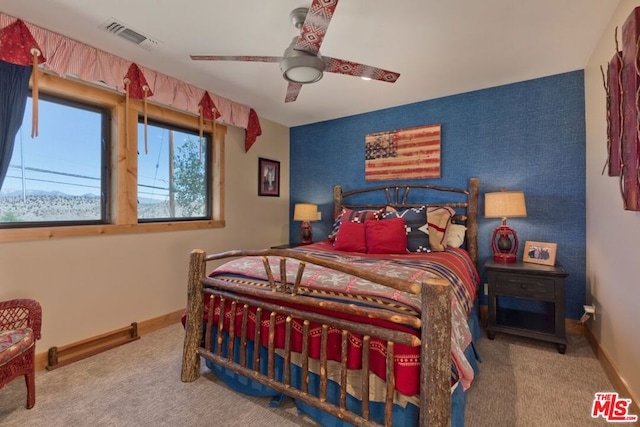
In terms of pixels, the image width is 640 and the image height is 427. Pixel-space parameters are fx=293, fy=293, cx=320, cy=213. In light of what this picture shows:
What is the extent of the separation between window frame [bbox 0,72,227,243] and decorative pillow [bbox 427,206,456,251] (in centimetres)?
253

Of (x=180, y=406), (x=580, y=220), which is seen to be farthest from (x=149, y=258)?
(x=580, y=220)

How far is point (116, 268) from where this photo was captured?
8.68ft

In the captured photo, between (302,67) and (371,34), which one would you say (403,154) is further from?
(302,67)

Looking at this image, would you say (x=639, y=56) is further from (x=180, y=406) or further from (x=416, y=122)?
(x=180, y=406)

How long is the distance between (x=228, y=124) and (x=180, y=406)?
2908mm

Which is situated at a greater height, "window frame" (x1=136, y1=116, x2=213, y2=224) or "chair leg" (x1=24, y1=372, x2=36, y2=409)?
"window frame" (x1=136, y1=116, x2=213, y2=224)

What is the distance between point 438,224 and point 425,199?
643 millimetres

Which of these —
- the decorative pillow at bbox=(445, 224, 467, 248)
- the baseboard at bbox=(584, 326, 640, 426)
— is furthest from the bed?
the baseboard at bbox=(584, 326, 640, 426)

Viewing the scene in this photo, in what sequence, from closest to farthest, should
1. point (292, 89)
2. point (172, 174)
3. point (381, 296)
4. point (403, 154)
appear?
point (381, 296) → point (292, 89) → point (172, 174) → point (403, 154)

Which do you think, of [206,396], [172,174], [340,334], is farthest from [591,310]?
[172,174]

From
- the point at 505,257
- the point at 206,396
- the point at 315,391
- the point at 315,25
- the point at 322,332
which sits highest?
the point at 315,25

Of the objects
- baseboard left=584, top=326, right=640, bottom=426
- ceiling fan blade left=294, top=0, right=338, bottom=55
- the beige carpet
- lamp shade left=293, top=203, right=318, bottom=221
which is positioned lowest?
the beige carpet

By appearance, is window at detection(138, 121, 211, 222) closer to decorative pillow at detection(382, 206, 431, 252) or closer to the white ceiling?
the white ceiling

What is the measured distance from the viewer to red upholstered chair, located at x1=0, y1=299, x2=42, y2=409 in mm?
1587
